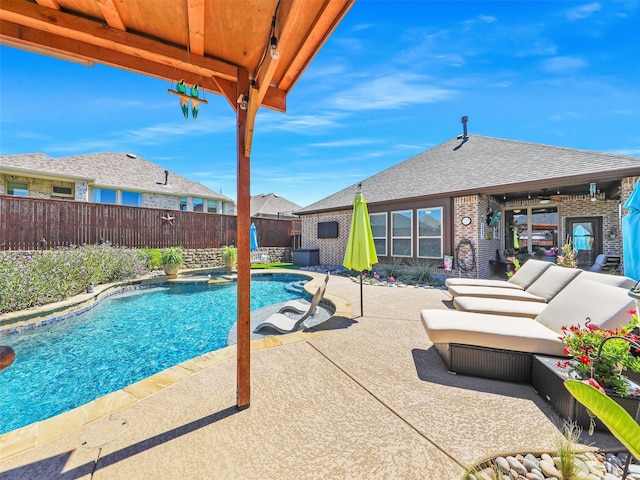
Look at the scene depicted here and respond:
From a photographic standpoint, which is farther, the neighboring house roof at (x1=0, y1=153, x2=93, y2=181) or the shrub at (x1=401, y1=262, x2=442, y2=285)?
the neighboring house roof at (x1=0, y1=153, x2=93, y2=181)

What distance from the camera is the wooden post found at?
246cm

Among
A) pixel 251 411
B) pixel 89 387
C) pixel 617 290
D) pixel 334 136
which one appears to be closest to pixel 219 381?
pixel 251 411

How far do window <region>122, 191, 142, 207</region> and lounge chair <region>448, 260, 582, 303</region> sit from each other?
19259mm

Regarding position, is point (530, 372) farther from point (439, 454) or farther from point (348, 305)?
point (348, 305)

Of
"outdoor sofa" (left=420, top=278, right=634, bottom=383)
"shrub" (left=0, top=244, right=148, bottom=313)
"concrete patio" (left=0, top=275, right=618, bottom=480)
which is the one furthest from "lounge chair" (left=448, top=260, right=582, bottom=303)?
"shrub" (left=0, top=244, right=148, bottom=313)

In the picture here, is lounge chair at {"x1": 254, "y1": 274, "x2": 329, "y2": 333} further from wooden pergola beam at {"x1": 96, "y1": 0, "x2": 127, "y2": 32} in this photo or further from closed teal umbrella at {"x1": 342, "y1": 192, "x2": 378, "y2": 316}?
wooden pergola beam at {"x1": 96, "y1": 0, "x2": 127, "y2": 32}

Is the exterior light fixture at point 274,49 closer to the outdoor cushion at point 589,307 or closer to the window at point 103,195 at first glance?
the outdoor cushion at point 589,307

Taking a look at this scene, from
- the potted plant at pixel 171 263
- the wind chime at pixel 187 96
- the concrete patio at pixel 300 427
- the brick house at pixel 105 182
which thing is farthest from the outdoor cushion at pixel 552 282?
the brick house at pixel 105 182

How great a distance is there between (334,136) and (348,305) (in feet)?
43.4

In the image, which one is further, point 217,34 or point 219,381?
point 219,381

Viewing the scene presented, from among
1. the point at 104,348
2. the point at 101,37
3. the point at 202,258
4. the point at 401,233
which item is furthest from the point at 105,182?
the point at 101,37

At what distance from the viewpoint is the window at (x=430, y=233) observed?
34.4 feet

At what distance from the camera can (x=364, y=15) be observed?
5516 mm

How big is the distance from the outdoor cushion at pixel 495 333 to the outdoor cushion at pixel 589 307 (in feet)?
0.66
